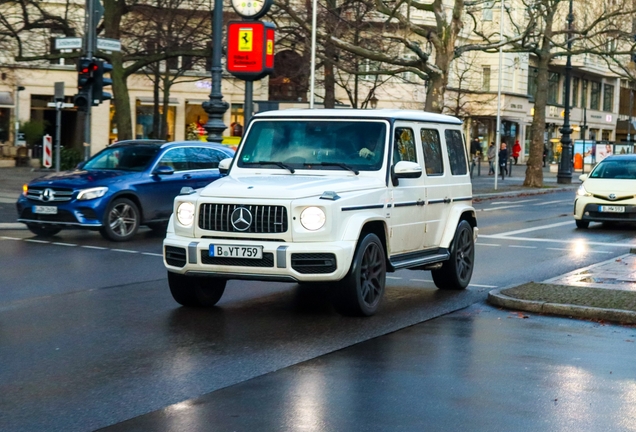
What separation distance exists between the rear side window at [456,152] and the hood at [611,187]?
11.1 m

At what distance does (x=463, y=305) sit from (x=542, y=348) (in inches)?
98.6

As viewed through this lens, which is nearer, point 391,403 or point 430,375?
point 391,403

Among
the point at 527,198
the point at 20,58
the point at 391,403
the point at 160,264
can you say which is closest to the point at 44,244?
the point at 160,264

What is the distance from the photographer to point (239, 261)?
9508mm

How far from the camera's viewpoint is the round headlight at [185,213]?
9812mm

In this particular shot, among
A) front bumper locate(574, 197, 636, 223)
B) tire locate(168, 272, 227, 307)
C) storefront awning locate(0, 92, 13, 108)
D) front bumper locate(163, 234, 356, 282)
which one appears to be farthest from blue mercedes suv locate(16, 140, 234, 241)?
storefront awning locate(0, 92, 13, 108)

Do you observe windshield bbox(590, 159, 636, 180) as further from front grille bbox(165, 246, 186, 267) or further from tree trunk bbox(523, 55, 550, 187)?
tree trunk bbox(523, 55, 550, 187)

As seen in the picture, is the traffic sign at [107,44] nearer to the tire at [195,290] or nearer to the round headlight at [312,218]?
the tire at [195,290]

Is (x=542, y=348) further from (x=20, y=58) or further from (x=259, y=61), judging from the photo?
(x=20, y=58)

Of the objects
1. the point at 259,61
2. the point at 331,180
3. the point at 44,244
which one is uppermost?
the point at 259,61

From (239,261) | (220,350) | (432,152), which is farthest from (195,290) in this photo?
(432,152)

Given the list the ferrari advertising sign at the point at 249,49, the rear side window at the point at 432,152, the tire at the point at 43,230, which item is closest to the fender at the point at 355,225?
the rear side window at the point at 432,152

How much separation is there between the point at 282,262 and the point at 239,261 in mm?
385

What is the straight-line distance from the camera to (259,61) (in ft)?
76.8
